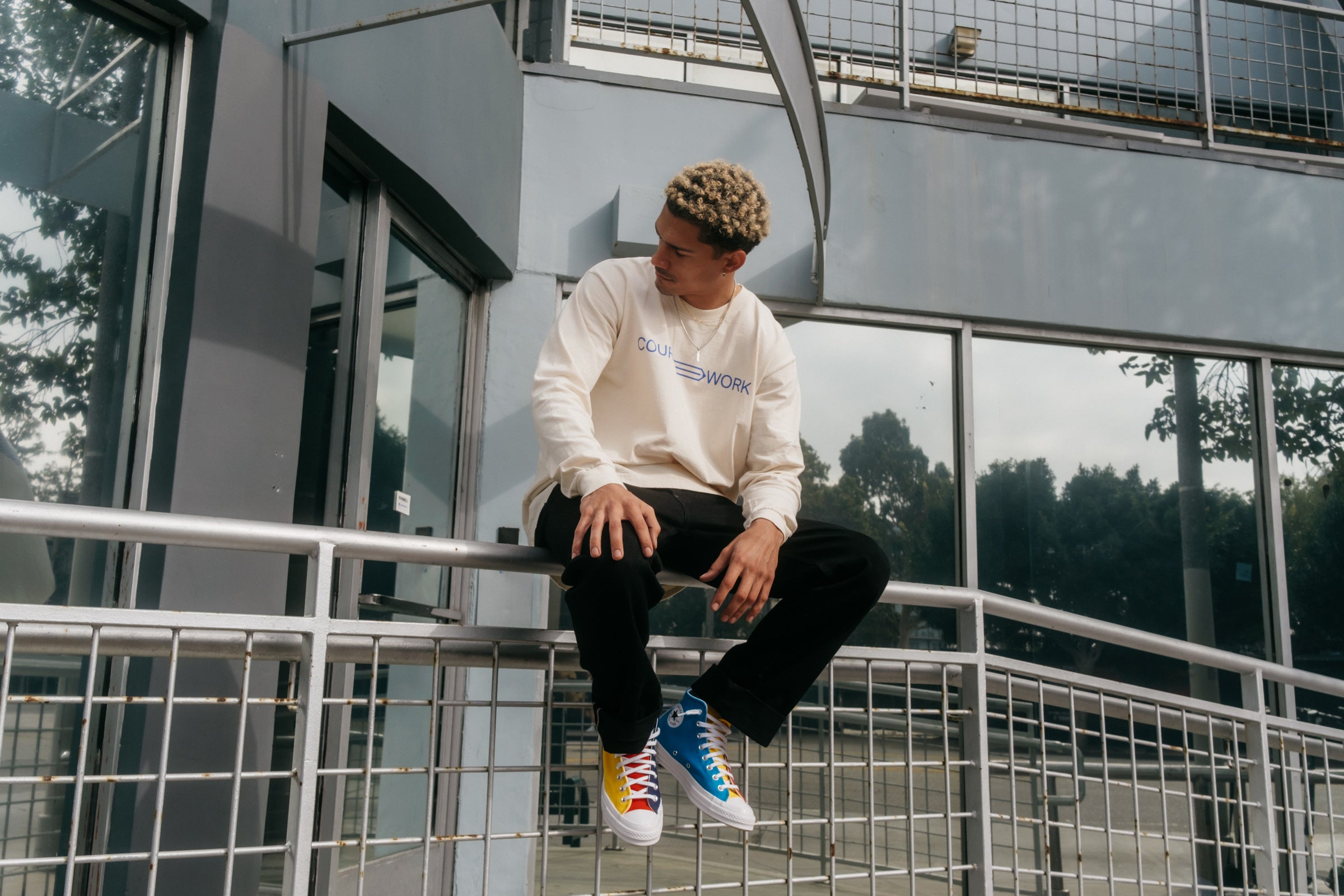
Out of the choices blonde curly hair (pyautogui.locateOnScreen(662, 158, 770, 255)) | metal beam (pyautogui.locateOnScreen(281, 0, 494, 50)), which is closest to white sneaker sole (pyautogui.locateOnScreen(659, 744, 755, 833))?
blonde curly hair (pyautogui.locateOnScreen(662, 158, 770, 255))

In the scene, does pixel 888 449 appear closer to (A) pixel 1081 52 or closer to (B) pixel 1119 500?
(B) pixel 1119 500

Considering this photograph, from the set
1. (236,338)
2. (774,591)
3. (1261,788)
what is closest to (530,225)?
(236,338)

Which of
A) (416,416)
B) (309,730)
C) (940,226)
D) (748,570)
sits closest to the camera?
(309,730)

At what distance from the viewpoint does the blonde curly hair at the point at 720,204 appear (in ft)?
7.50

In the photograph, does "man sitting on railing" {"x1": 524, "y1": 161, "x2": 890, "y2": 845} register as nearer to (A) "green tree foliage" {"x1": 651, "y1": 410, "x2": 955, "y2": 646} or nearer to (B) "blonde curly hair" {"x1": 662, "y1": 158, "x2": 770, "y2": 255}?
(B) "blonde curly hair" {"x1": 662, "y1": 158, "x2": 770, "y2": 255}

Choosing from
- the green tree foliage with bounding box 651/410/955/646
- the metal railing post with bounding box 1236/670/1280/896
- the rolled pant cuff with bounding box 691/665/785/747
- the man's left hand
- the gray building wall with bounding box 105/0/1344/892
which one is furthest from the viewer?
the green tree foliage with bounding box 651/410/955/646

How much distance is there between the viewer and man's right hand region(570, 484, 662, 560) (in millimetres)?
1925

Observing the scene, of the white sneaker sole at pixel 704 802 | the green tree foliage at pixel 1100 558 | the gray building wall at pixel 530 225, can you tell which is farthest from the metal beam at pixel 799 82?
the white sneaker sole at pixel 704 802

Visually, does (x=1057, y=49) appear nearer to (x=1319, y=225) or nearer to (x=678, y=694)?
(x=1319, y=225)

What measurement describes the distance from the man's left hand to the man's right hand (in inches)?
6.7

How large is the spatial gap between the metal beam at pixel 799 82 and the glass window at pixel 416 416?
161cm

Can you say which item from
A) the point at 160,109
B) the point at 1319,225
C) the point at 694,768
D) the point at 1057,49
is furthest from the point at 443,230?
the point at 1319,225

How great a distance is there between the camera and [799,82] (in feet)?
11.2

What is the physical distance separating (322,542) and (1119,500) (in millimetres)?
4309
